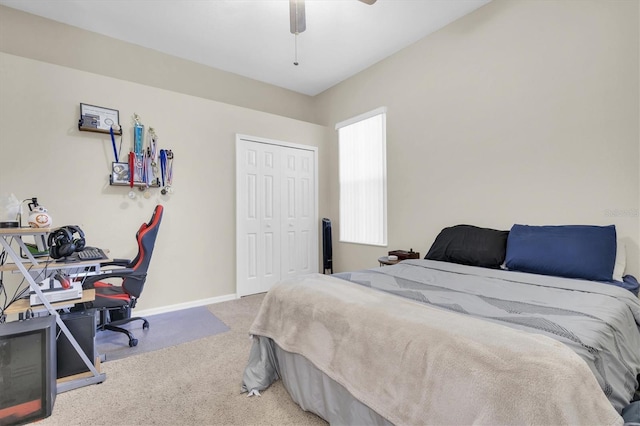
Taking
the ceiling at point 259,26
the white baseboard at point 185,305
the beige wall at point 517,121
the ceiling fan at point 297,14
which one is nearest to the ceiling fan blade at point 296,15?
the ceiling fan at point 297,14

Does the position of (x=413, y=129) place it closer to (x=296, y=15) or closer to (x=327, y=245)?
(x=296, y=15)

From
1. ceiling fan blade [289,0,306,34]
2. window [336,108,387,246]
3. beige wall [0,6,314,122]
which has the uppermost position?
beige wall [0,6,314,122]

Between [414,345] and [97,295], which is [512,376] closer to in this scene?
[414,345]

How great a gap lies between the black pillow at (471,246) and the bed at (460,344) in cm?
23

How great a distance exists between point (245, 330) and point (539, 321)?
235 cm

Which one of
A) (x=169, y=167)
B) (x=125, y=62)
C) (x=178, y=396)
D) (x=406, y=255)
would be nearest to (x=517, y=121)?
(x=406, y=255)

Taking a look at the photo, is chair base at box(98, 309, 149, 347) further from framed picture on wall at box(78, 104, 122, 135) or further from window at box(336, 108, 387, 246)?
window at box(336, 108, 387, 246)

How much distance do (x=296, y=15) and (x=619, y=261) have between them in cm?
291

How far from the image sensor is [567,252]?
6.81 ft

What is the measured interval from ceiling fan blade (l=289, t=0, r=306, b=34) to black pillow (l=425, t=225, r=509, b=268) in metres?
2.26

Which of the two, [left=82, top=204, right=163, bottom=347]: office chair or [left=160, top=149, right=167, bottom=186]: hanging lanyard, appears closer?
[left=82, top=204, right=163, bottom=347]: office chair

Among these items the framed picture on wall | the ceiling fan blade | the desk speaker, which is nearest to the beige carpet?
the desk speaker

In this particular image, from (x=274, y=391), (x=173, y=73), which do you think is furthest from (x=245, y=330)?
(x=173, y=73)

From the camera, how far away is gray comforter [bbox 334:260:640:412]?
1.12 metres
